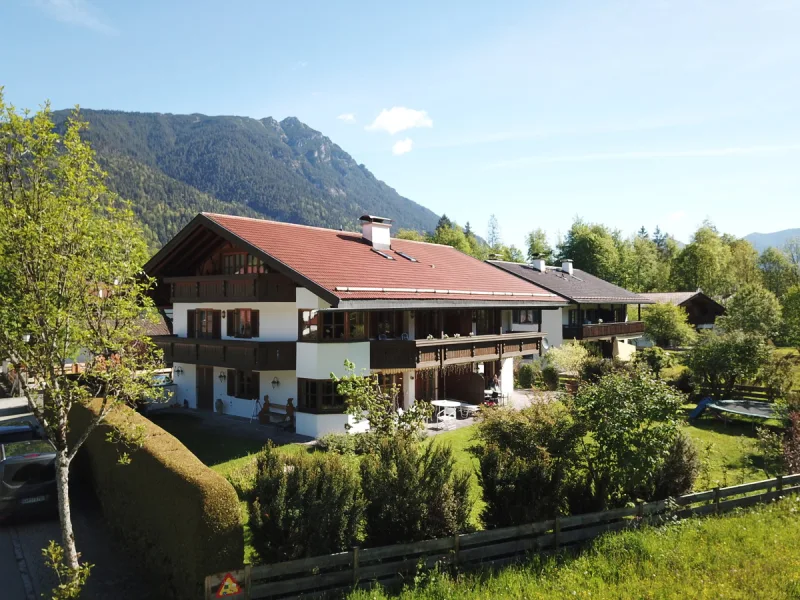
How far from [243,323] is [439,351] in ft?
27.4

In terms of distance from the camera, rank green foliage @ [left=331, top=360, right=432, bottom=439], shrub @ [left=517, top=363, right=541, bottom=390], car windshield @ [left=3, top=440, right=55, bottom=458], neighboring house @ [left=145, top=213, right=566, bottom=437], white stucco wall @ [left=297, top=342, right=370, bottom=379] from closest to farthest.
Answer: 1. green foliage @ [left=331, top=360, right=432, bottom=439]
2. car windshield @ [left=3, top=440, right=55, bottom=458]
3. white stucco wall @ [left=297, top=342, right=370, bottom=379]
4. neighboring house @ [left=145, top=213, right=566, bottom=437]
5. shrub @ [left=517, top=363, right=541, bottom=390]

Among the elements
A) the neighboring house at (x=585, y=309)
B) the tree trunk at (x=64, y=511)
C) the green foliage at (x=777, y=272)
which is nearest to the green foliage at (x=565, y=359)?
the neighboring house at (x=585, y=309)

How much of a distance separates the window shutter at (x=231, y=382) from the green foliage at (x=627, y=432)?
16.8 metres

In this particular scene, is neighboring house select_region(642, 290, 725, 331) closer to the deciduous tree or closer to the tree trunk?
the deciduous tree

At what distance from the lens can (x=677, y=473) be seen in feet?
39.5

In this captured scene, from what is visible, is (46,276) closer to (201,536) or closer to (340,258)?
(201,536)

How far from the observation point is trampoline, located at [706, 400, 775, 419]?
74.7 feet

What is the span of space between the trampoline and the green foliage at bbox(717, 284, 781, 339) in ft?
68.7

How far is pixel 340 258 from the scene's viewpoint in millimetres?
23016

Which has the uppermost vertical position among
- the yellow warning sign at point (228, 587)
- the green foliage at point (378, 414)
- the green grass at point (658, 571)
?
the green foliage at point (378, 414)

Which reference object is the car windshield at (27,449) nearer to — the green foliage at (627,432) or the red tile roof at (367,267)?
the red tile roof at (367,267)

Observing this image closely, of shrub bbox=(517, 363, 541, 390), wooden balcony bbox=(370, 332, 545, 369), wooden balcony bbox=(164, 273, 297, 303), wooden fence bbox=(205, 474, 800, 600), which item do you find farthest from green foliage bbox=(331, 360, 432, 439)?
shrub bbox=(517, 363, 541, 390)

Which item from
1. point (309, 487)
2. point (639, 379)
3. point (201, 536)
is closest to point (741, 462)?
point (639, 379)

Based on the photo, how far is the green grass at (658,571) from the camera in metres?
8.77
